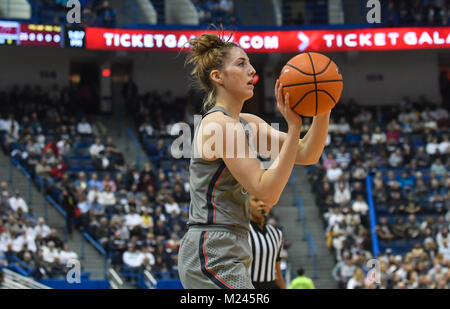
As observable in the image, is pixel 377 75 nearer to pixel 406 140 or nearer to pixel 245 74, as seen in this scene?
pixel 406 140

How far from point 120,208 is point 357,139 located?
7616mm

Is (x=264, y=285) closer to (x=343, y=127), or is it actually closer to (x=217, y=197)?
(x=217, y=197)

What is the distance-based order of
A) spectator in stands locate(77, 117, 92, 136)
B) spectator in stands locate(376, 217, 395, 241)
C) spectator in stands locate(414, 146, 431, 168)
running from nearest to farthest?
spectator in stands locate(376, 217, 395, 241) < spectator in stands locate(414, 146, 431, 168) < spectator in stands locate(77, 117, 92, 136)

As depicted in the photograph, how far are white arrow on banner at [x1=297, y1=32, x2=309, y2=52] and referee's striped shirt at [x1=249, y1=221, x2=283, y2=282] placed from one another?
14628 mm

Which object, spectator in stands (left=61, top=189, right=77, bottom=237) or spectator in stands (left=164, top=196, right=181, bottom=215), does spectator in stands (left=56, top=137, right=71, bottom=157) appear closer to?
spectator in stands (left=61, top=189, right=77, bottom=237)

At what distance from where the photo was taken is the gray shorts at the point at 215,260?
12.4 ft

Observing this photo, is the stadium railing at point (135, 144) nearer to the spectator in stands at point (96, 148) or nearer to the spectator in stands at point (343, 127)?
the spectator in stands at point (96, 148)

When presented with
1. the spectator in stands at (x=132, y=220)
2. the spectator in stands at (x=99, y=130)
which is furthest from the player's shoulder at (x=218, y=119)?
the spectator in stands at (x=99, y=130)

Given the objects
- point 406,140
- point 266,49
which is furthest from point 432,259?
point 266,49

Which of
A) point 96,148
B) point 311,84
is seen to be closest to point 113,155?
point 96,148

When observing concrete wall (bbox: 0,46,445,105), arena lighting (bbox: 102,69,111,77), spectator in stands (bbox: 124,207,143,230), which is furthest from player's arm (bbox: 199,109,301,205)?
arena lighting (bbox: 102,69,111,77)

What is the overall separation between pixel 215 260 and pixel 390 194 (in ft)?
46.1

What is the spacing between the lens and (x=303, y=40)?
20766 mm

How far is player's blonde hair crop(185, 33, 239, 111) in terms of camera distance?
13.4ft
